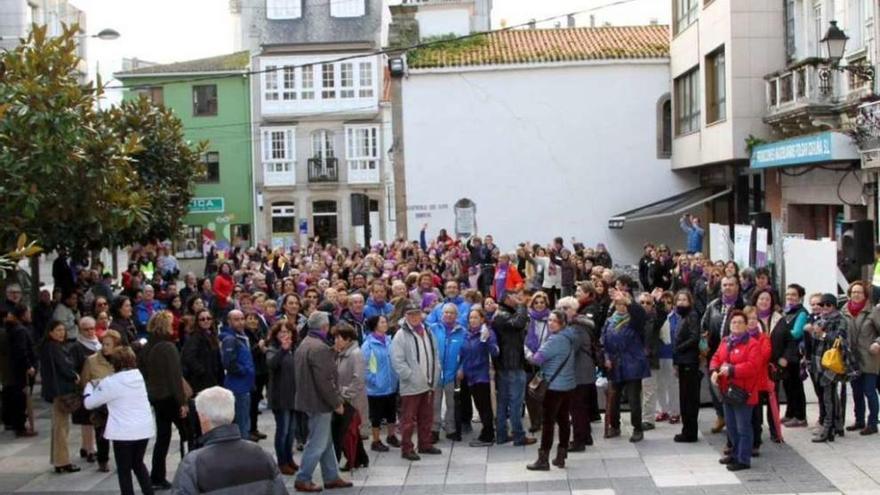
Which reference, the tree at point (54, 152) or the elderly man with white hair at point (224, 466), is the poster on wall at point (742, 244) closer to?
the tree at point (54, 152)

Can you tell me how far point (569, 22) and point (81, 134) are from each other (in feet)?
119

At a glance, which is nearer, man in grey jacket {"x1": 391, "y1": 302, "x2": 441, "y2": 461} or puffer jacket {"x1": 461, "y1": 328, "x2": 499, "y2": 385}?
man in grey jacket {"x1": 391, "y1": 302, "x2": 441, "y2": 461}

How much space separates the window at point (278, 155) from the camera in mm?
52125

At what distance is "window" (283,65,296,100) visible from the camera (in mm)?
51906

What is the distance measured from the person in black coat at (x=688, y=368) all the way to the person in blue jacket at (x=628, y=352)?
39 centimetres

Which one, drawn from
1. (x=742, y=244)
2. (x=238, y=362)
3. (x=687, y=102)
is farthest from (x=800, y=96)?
(x=238, y=362)

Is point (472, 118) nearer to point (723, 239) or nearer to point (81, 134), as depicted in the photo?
point (723, 239)

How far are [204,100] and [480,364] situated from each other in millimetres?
42506

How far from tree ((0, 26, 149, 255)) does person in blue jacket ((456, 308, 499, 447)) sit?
5.03m

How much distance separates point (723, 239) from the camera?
72.6 ft

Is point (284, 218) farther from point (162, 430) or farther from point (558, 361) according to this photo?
point (558, 361)

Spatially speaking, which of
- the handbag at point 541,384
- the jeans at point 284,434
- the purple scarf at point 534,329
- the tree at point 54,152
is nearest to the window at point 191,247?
the tree at point 54,152

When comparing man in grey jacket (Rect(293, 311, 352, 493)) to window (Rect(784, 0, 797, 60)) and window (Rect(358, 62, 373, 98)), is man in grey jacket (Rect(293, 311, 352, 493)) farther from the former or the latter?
window (Rect(358, 62, 373, 98))

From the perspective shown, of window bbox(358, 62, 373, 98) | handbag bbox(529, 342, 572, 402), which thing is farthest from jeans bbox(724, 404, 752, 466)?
window bbox(358, 62, 373, 98)
